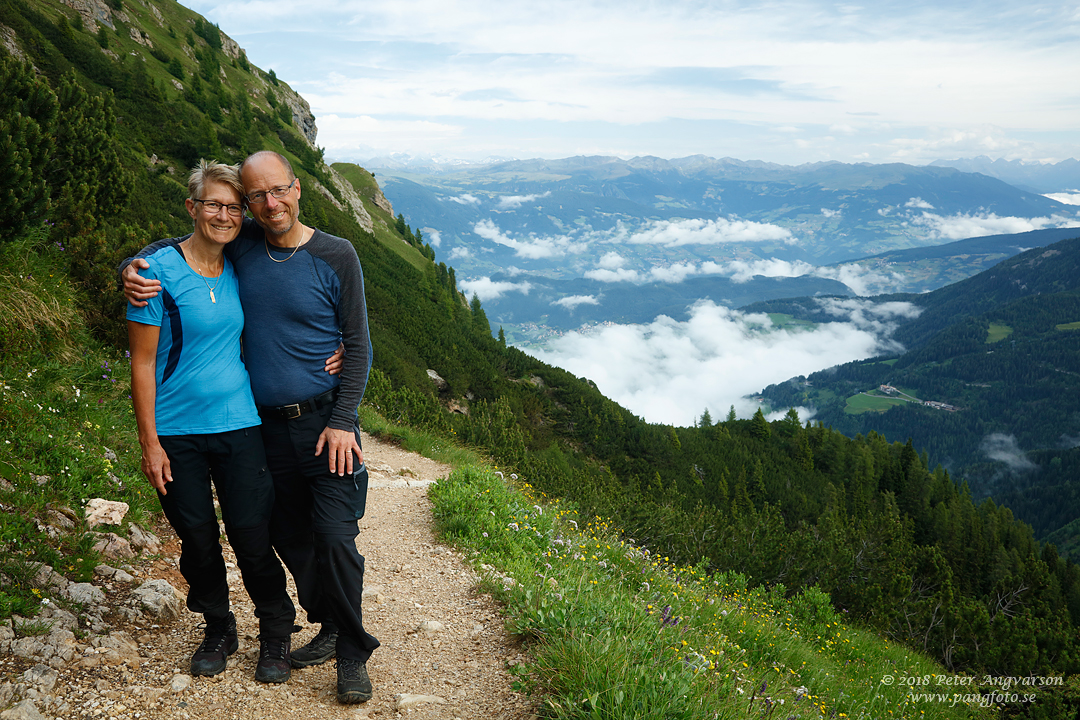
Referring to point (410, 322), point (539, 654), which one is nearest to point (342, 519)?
point (539, 654)

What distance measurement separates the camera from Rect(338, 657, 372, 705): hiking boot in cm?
332

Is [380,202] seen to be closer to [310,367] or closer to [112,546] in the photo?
[112,546]

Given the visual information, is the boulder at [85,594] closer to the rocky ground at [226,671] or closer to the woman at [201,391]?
the rocky ground at [226,671]

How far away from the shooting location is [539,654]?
3588 millimetres

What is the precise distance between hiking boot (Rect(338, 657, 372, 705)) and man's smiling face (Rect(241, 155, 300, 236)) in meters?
2.49

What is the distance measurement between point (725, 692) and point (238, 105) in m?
55.5

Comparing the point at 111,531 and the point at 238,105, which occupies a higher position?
the point at 238,105

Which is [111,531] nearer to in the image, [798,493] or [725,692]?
[725,692]

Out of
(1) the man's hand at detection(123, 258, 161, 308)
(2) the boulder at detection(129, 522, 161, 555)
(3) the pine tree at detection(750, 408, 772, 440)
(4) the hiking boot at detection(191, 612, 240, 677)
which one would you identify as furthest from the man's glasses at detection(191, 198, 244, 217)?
(3) the pine tree at detection(750, 408, 772, 440)

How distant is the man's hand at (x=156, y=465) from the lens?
298 cm

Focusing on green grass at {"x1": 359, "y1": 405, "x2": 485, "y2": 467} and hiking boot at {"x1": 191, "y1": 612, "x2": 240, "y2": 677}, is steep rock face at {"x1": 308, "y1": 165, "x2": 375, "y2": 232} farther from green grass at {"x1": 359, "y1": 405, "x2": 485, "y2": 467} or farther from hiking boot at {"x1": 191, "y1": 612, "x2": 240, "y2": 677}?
hiking boot at {"x1": 191, "y1": 612, "x2": 240, "y2": 677}

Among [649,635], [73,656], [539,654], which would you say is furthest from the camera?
[649,635]

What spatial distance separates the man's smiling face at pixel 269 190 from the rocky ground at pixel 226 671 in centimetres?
255

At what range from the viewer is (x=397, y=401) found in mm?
15383
